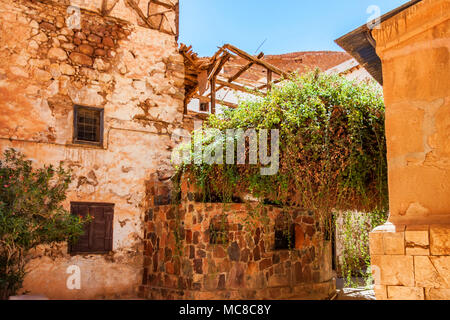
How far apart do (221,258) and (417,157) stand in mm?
5931

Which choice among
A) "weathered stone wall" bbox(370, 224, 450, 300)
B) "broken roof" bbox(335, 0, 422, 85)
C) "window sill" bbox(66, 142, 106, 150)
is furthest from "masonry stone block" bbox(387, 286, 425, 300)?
"window sill" bbox(66, 142, 106, 150)

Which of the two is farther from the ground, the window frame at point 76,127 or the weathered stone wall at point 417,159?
the window frame at point 76,127

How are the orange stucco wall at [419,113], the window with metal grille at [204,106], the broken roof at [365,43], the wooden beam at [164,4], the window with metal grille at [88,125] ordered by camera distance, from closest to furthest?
the orange stucco wall at [419,113]
the broken roof at [365,43]
the window with metal grille at [88,125]
the wooden beam at [164,4]
the window with metal grille at [204,106]

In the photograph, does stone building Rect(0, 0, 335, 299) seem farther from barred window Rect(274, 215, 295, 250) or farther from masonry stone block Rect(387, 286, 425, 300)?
masonry stone block Rect(387, 286, 425, 300)

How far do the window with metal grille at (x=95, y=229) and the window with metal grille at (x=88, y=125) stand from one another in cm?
150

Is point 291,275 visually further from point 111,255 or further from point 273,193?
point 111,255

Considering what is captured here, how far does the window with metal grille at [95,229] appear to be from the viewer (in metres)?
9.52

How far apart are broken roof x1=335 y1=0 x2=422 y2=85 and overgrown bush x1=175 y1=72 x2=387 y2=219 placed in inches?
49.6

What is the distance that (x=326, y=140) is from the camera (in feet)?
23.2

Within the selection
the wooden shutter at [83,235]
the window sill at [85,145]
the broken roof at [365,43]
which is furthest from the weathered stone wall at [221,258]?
the broken roof at [365,43]

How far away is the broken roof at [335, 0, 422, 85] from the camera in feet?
14.5

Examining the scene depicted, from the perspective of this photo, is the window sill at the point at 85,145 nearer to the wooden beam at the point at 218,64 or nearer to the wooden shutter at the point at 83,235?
the wooden shutter at the point at 83,235

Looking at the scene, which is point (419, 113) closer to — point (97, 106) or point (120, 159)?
point (120, 159)

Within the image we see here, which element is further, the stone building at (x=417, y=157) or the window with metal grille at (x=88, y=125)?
the window with metal grille at (x=88, y=125)
